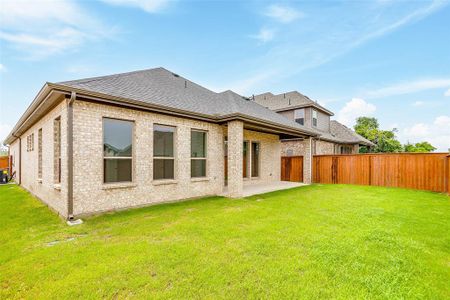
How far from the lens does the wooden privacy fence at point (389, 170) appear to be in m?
10.0

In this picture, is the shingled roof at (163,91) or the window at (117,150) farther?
the shingled roof at (163,91)

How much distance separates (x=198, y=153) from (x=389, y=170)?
1057 cm

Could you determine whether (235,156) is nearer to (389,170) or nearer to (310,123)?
(389,170)

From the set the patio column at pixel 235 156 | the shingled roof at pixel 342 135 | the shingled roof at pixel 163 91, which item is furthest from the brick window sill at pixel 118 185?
the shingled roof at pixel 342 135

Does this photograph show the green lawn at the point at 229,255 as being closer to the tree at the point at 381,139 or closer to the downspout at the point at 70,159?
the downspout at the point at 70,159

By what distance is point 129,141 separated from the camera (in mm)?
6680

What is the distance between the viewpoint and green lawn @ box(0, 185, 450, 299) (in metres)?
2.56

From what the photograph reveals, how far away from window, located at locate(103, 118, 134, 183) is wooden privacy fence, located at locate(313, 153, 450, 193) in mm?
12107

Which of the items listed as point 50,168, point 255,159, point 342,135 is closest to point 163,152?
point 50,168

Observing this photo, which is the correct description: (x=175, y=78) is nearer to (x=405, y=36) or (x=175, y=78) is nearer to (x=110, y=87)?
(x=110, y=87)

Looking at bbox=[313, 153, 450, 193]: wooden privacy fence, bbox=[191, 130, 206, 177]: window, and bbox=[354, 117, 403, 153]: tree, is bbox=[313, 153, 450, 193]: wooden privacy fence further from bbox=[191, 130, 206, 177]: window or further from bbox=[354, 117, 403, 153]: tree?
bbox=[354, 117, 403, 153]: tree

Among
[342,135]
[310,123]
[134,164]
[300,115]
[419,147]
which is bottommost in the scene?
[134,164]

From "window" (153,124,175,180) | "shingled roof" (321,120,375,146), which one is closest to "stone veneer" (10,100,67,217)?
"window" (153,124,175,180)

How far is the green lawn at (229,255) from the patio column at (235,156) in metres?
2.39
